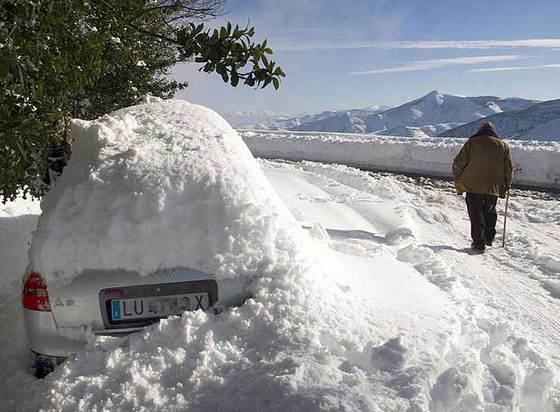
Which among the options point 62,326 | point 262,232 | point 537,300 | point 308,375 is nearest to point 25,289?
point 62,326

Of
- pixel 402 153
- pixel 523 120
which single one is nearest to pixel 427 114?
pixel 523 120

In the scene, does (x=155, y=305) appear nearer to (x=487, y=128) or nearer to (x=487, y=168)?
(x=487, y=168)

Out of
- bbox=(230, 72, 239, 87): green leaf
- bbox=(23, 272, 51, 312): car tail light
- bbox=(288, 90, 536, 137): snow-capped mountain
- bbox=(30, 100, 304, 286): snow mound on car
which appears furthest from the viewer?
bbox=(288, 90, 536, 137): snow-capped mountain

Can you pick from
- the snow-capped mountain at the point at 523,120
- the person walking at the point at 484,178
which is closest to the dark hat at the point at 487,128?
the person walking at the point at 484,178

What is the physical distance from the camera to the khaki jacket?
24.2 feet

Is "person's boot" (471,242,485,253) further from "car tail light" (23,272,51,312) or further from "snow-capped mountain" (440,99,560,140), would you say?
"snow-capped mountain" (440,99,560,140)

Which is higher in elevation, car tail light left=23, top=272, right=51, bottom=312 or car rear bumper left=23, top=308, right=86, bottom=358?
car tail light left=23, top=272, right=51, bottom=312

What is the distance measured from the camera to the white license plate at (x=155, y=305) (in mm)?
3225

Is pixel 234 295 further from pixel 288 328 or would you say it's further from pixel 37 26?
pixel 37 26

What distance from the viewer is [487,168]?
24.2ft

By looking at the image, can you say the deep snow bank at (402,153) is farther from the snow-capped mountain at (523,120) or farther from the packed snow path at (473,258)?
the snow-capped mountain at (523,120)

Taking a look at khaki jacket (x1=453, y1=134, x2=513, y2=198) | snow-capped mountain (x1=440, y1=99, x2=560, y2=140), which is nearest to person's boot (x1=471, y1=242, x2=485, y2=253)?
khaki jacket (x1=453, y1=134, x2=513, y2=198)

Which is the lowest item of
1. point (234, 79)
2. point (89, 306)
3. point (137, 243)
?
point (89, 306)

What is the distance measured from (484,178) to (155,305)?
5822 mm
